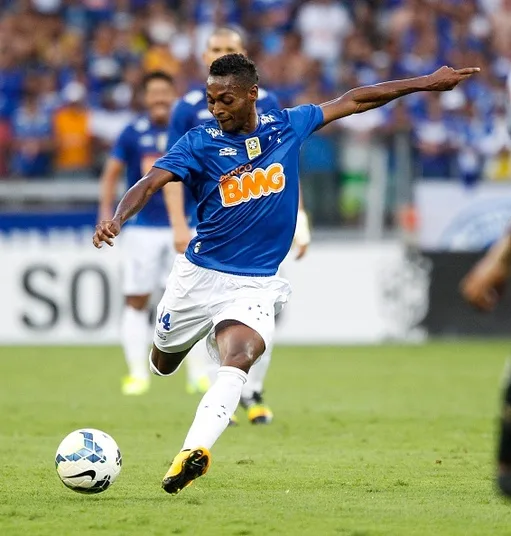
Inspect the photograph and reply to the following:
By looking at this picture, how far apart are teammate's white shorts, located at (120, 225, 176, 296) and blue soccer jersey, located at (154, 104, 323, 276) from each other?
4772 millimetres

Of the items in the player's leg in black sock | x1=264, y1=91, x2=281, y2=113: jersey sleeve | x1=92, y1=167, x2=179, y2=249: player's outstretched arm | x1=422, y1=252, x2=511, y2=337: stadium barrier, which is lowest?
x1=422, y1=252, x2=511, y2=337: stadium barrier

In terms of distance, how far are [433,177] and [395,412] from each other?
7984 millimetres

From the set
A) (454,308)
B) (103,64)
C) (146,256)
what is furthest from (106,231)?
(103,64)

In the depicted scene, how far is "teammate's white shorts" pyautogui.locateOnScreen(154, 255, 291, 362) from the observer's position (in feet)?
21.7

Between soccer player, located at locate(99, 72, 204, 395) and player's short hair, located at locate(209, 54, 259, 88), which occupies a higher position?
player's short hair, located at locate(209, 54, 259, 88)

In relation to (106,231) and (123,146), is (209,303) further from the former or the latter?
(123,146)

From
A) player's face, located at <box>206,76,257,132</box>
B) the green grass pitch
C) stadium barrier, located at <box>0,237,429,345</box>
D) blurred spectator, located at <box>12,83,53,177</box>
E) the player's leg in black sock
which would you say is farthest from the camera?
blurred spectator, located at <box>12,83,53,177</box>

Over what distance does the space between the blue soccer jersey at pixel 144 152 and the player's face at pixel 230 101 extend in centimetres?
487

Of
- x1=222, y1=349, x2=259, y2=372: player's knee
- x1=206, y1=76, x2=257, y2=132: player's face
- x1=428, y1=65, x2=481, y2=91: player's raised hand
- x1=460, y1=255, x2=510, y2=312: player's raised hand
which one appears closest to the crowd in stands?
x1=428, y1=65, x2=481, y2=91: player's raised hand

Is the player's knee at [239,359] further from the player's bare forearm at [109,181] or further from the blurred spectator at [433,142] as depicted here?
the blurred spectator at [433,142]

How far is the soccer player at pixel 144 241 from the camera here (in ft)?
38.1

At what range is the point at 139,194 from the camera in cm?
630

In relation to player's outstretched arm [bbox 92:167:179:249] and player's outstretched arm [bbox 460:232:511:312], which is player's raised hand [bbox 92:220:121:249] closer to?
player's outstretched arm [bbox 92:167:179:249]

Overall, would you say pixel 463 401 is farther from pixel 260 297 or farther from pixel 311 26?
pixel 311 26
